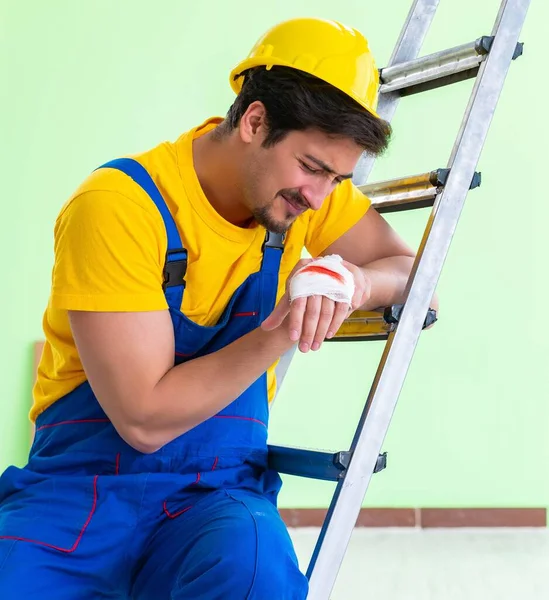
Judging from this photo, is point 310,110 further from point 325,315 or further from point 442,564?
point 442,564

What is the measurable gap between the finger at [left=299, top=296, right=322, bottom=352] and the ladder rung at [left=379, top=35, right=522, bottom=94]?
2.29 ft

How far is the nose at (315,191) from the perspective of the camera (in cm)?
166

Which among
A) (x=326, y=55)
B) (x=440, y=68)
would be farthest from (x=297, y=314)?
(x=440, y=68)

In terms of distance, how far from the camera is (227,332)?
178 centimetres

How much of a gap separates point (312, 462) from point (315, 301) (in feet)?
1.27

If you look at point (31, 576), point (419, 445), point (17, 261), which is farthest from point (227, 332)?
point (419, 445)

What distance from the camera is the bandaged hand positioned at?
1458 millimetres

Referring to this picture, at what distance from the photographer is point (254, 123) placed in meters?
1.73

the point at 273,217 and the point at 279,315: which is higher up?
the point at 273,217

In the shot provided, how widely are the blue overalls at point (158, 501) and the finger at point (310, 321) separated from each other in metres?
0.30

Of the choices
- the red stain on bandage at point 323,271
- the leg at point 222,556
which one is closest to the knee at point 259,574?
the leg at point 222,556

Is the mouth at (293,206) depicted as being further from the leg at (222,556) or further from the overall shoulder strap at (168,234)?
the leg at (222,556)

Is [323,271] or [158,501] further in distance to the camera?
[158,501]

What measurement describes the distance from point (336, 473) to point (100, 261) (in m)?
0.58
